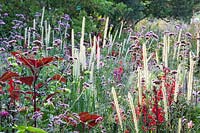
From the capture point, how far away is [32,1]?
8.70 metres

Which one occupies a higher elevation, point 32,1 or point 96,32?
point 32,1

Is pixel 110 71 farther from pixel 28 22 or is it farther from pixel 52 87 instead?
pixel 28 22

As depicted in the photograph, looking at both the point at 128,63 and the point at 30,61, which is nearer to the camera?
the point at 30,61

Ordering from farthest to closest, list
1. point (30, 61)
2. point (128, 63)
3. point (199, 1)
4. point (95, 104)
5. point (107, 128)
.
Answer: point (199, 1), point (128, 63), point (95, 104), point (107, 128), point (30, 61)

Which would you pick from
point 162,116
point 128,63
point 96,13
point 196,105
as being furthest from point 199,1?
point 162,116

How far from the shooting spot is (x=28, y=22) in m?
8.45

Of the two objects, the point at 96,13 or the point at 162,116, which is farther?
the point at 96,13

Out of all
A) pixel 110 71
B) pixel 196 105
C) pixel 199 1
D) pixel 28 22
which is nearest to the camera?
pixel 196 105

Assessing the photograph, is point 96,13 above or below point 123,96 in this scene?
above

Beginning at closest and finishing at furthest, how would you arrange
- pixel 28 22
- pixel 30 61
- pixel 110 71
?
pixel 30 61, pixel 110 71, pixel 28 22

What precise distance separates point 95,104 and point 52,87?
376mm

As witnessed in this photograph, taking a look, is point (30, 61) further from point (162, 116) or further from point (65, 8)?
point (65, 8)

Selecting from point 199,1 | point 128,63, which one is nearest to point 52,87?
point 128,63

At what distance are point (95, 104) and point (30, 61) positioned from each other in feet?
4.60
